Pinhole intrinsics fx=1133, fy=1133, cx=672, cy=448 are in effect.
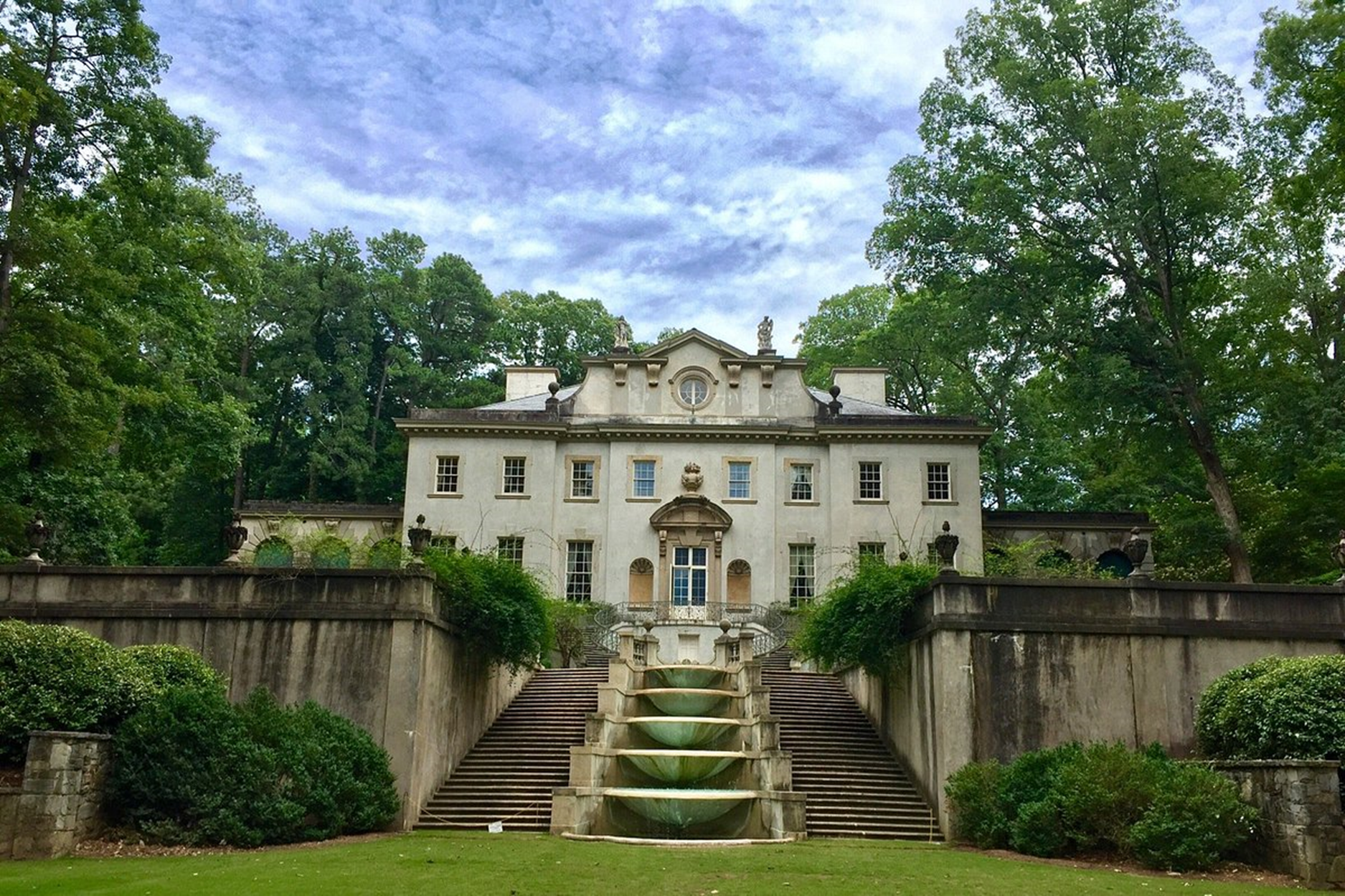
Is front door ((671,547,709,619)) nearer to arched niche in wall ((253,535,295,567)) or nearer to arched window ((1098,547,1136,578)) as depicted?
arched window ((1098,547,1136,578))

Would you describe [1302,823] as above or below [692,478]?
below

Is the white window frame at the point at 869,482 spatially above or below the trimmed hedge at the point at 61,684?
above

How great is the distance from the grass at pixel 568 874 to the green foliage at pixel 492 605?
5.21 m

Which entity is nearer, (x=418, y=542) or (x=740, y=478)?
(x=418, y=542)

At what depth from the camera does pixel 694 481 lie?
1394 inches

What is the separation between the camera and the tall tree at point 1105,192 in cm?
2986

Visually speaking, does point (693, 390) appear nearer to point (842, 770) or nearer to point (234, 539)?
point (842, 770)

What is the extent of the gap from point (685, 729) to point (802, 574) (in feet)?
54.9

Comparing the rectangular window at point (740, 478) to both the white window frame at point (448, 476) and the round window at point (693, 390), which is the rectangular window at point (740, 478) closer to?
the round window at point (693, 390)

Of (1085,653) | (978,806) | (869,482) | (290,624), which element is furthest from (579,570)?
(978,806)

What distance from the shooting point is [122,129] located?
22.3 m

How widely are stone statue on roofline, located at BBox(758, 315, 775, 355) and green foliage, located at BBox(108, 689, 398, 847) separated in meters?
24.9

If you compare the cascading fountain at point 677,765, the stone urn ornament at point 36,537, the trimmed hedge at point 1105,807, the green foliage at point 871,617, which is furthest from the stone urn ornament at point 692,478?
the stone urn ornament at point 36,537

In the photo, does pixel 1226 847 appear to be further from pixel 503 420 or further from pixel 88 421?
pixel 503 420
